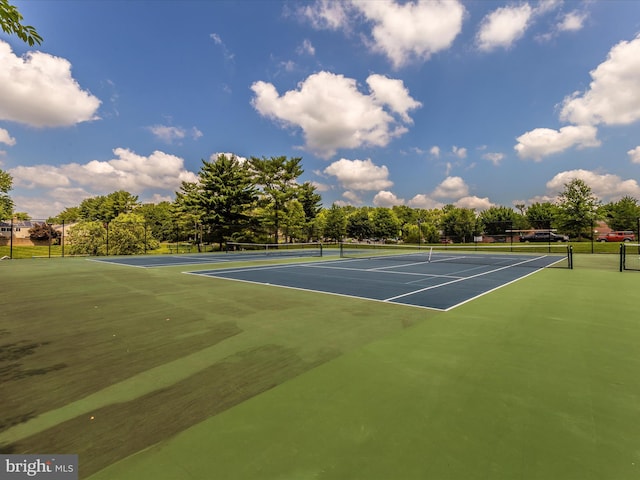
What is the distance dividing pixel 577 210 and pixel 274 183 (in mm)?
38015

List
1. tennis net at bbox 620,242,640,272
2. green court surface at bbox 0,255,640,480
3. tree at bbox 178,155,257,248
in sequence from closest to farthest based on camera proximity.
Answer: green court surface at bbox 0,255,640,480 → tennis net at bbox 620,242,640,272 → tree at bbox 178,155,257,248

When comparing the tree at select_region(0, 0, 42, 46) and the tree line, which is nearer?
the tree at select_region(0, 0, 42, 46)

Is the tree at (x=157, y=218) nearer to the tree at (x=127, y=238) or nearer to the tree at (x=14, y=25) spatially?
the tree at (x=127, y=238)

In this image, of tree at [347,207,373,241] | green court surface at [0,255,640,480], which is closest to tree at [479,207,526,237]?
tree at [347,207,373,241]

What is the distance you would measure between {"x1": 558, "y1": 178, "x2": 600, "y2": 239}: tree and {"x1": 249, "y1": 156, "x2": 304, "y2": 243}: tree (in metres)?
34.3

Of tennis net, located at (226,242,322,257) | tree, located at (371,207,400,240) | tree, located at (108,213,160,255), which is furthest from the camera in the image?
tree, located at (371,207,400,240)

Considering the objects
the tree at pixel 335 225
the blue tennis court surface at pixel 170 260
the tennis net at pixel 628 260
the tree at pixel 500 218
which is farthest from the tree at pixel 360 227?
the blue tennis court surface at pixel 170 260

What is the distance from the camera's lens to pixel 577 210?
37062 mm

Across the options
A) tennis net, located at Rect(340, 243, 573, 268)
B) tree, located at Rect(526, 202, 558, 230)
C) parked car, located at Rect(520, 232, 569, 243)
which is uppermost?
tree, located at Rect(526, 202, 558, 230)

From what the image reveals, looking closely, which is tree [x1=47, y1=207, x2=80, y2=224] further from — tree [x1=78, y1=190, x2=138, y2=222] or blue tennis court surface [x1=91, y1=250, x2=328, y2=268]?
blue tennis court surface [x1=91, y1=250, x2=328, y2=268]

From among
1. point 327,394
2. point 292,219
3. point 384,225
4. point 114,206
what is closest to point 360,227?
point 384,225

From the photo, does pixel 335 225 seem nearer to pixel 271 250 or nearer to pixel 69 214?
pixel 271 250

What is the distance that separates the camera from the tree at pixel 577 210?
36556 millimetres

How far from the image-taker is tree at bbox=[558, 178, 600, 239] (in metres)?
36.6
